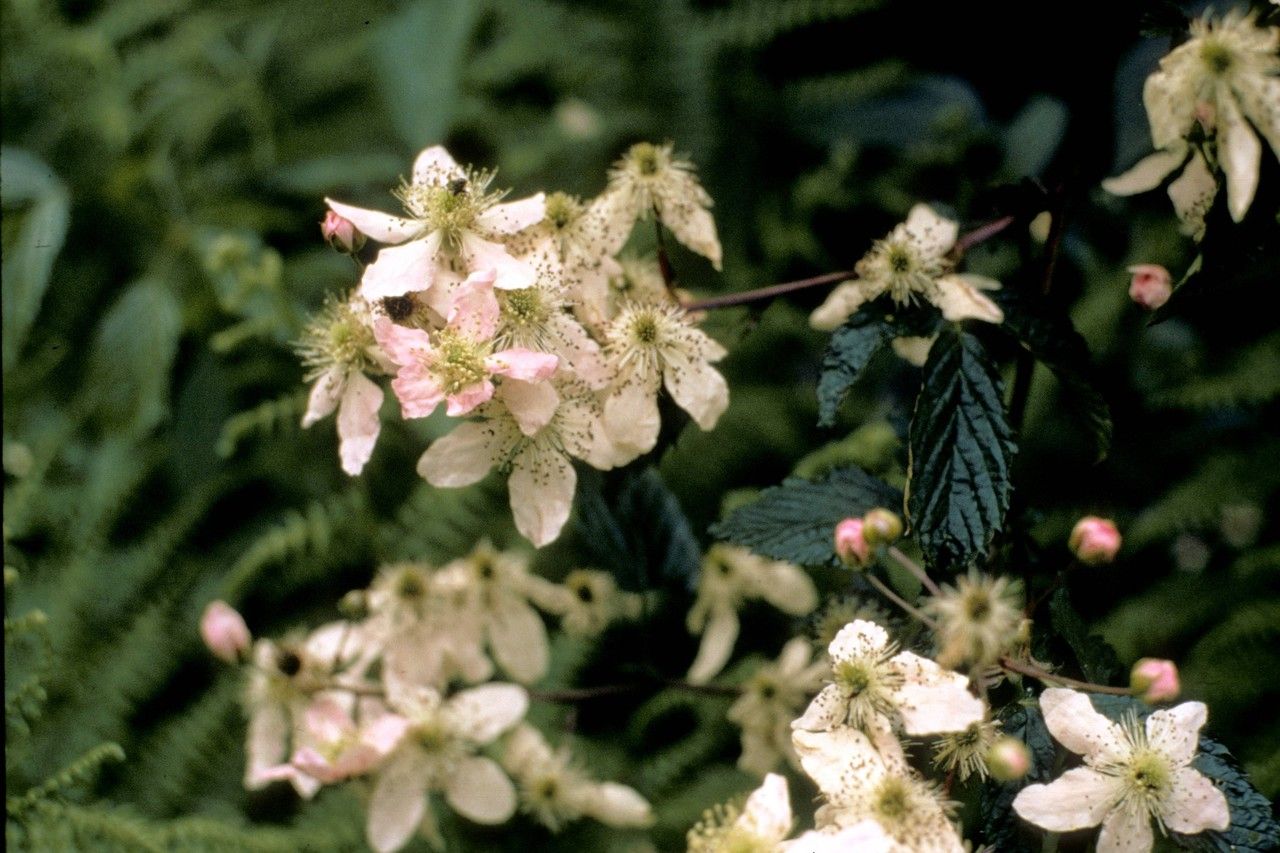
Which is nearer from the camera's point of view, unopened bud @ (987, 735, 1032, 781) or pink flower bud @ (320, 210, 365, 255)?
unopened bud @ (987, 735, 1032, 781)

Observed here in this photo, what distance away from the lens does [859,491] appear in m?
0.83

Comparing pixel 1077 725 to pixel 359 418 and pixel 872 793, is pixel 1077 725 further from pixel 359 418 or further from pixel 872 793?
pixel 359 418

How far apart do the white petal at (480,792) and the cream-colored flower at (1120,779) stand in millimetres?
485

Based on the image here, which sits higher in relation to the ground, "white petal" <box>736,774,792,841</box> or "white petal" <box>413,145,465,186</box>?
Answer: "white petal" <box>413,145,465,186</box>

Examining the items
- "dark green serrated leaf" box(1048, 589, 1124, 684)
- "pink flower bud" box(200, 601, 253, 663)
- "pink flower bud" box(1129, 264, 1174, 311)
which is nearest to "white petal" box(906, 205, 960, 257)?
"pink flower bud" box(1129, 264, 1174, 311)

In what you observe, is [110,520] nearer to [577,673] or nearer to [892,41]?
[577,673]

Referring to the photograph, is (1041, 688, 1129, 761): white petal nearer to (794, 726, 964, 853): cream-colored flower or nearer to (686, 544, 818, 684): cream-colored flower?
(794, 726, 964, 853): cream-colored flower

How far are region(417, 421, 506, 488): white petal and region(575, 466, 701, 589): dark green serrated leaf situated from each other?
0.52 ft

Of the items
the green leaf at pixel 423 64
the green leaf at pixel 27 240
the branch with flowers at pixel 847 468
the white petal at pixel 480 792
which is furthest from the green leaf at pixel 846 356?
the green leaf at pixel 423 64

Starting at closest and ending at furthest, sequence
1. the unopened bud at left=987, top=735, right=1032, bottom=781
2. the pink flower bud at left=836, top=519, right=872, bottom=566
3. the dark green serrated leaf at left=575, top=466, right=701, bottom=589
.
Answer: the unopened bud at left=987, top=735, right=1032, bottom=781
the pink flower bud at left=836, top=519, right=872, bottom=566
the dark green serrated leaf at left=575, top=466, right=701, bottom=589

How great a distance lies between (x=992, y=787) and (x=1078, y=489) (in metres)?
0.67

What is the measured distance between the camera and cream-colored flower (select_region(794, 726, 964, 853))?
0.66 meters

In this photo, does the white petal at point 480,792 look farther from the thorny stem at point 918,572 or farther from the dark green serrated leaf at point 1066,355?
the dark green serrated leaf at point 1066,355

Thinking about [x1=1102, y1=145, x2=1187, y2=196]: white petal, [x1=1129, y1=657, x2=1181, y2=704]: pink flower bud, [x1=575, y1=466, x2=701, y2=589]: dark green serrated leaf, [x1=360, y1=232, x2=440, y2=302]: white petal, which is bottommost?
[x1=575, y1=466, x2=701, y2=589]: dark green serrated leaf
